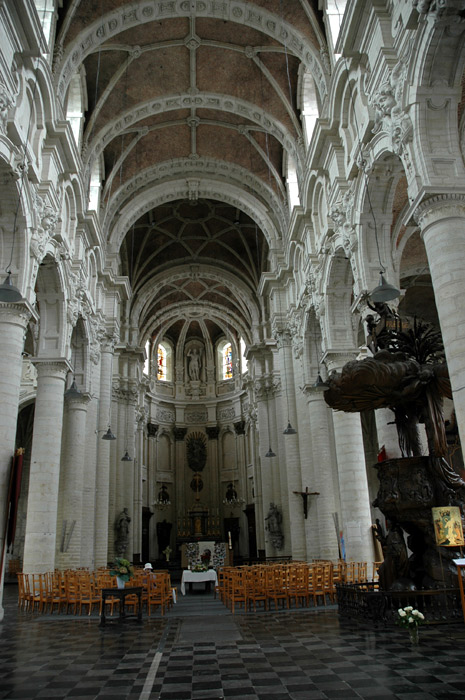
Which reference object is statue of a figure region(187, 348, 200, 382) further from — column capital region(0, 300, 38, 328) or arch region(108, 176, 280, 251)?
column capital region(0, 300, 38, 328)

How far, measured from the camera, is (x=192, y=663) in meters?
6.73

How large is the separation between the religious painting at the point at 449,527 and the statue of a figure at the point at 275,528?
18.0 m

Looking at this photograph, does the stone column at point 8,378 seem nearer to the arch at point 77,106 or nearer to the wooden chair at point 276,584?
the wooden chair at point 276,584

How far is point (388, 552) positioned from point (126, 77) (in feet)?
58.7

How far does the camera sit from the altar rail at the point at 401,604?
8.09m

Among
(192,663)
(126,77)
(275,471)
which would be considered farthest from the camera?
(275,471)

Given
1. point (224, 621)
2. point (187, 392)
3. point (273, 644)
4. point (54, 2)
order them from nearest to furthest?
1. point (273, 644)
2. point (224, 621)
3. point (54, 2)
4. point (187, 392)

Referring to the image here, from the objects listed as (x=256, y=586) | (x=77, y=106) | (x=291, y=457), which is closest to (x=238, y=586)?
(x=256, y=586)

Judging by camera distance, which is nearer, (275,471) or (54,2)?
(54,2)

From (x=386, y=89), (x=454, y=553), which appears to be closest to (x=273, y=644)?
(x=454, y=553)

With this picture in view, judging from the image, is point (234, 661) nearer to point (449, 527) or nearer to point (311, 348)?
point (449, 527)

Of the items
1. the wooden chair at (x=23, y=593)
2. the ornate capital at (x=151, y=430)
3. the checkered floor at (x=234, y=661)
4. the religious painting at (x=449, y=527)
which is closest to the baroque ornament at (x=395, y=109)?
the religious painting at (x=449, y=527)

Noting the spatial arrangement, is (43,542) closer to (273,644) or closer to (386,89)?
(273,644)

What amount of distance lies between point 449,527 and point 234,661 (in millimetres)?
3601
